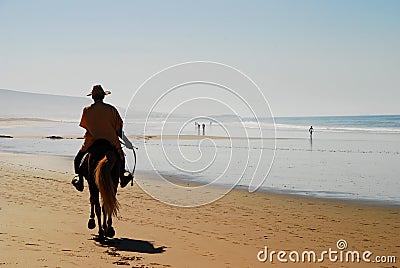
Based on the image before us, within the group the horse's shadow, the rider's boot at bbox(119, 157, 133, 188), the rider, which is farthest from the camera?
the rider's boot at bbox(119, 157, 133, 188)

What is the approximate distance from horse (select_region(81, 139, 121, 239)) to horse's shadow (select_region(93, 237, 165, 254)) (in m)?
0.17

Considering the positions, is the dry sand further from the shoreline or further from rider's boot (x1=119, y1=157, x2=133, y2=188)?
rider's boot (x1=119, y1=157, x2=133, y2=188)

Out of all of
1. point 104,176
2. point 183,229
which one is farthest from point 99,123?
point 183,229

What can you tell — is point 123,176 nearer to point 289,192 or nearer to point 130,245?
point 130,245

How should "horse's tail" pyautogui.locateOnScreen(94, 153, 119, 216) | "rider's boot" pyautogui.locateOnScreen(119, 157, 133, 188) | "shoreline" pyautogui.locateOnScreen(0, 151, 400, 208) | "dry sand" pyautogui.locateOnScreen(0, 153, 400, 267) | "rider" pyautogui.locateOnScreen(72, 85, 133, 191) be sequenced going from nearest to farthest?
1. "dry sand" pyautogui.locateOnScreen(0, 153, 400, 267)
2. "horse's tail" pyautogui.locateOnScreen(94, 153, 119, 216)
3. "rider" pyautogui.locateOnScreen(72, 85, 133, 191)
4. "rider's boot" pyautogui.locateOnScreen(119, 157, 133, 188)
5. "shoreline" pyautogui.locateOnScreen(0, 151, 400, 208)

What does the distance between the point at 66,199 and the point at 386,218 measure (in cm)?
762

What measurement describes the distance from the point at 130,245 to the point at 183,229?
166cm

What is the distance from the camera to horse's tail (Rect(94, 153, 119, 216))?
9109 millimetres

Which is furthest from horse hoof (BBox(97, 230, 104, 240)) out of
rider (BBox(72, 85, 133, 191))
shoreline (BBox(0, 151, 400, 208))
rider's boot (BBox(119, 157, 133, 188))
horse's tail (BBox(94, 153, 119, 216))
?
shoreline (BBox(0, 151, 400, 208))

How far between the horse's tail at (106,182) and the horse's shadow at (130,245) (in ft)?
1.58

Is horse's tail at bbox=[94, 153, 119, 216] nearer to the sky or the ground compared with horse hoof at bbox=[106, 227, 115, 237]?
nearer to the sky

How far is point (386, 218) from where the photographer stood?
40.0 ft

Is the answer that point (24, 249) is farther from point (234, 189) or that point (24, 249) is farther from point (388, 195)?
point (388, 195)

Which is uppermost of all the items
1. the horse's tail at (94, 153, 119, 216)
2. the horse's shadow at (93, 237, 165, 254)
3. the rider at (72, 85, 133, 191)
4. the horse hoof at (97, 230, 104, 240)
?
the rider at (72, 85, 133, 191)
